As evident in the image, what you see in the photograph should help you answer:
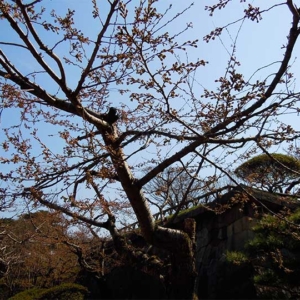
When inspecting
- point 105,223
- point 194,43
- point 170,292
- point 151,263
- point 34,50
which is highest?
point 34,50

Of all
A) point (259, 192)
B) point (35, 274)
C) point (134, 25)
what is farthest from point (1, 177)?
point (35, 274)

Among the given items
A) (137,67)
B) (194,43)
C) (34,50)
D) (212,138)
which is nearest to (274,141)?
(212,138)

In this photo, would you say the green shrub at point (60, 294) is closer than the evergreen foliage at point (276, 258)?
No

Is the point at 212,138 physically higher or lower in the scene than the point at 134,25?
lower

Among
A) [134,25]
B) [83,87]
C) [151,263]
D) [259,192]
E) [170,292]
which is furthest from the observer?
[259,192]

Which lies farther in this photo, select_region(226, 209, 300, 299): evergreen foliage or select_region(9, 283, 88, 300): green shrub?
select_region(9, 283, 88, 300): green shrub

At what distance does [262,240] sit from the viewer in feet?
18.8

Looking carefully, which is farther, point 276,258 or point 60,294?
point 60,294

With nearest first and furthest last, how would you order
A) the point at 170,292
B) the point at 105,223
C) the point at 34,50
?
the point at 34,50
the point at 170,292
the point at 105,223

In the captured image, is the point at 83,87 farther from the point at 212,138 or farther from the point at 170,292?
the point at 170,292

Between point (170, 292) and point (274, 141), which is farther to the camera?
point (170, 292)

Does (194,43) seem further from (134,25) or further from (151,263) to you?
(151,263)

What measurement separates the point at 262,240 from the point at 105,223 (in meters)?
2.49

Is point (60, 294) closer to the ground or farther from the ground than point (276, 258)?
farther from the ground
